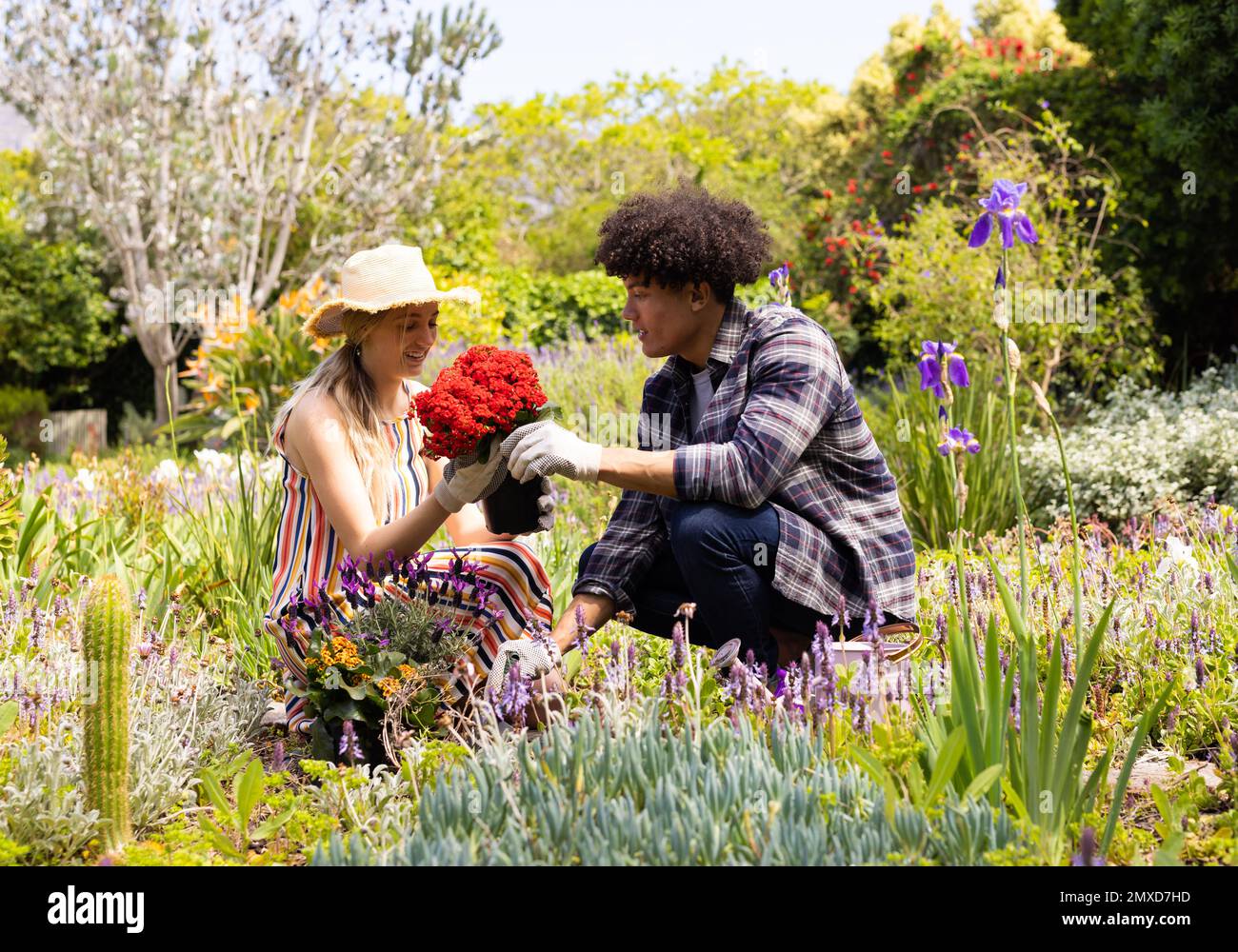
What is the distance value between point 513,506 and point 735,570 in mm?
569

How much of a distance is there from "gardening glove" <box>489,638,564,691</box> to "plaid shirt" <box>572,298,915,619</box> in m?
0.51

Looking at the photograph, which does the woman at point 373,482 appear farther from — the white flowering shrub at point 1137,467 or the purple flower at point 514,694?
the white flowering shrub at point 1137,467

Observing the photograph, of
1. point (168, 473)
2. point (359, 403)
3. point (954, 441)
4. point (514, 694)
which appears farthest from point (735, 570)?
point (168, 473)

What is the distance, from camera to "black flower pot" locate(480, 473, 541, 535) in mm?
2908

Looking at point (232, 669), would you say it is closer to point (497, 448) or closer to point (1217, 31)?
point (497, 448)

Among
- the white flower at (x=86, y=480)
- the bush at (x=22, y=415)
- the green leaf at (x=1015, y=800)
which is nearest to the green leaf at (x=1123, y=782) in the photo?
the green leaf at (x=1015, y=800)

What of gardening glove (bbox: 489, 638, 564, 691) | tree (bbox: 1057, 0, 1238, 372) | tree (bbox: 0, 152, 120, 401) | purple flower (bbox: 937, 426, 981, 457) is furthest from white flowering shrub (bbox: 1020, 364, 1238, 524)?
tree (bbox: 0, 152, 120, 401)

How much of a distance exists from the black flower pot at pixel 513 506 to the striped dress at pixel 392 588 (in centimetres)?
17

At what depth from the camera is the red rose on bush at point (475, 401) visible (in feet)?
8.99

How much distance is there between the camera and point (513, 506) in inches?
115

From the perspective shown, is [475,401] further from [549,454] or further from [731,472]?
[731,472]

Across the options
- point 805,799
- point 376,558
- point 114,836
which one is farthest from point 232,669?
point 805,799

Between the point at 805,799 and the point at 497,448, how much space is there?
116cm

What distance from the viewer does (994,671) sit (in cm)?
215
